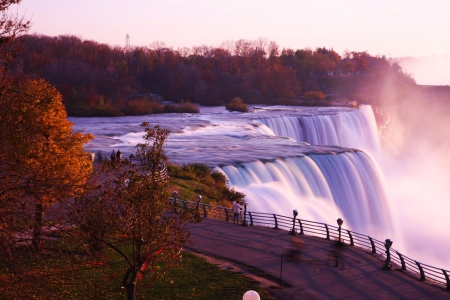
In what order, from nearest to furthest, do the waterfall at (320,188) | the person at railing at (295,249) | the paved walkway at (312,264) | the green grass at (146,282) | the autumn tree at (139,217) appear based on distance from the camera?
the autumn tree at (139,217) → the green grass at (146,282) → the paved walkway at (312,264) → the person at railing at (295,249) → the waterfall at (320,188)

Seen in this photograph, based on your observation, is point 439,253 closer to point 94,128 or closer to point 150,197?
point 150,197

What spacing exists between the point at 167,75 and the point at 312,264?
81.0 metres

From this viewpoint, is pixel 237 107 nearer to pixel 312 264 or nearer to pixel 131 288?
pixel 312 264

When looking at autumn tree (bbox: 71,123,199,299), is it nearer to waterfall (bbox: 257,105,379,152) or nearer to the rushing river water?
the rushing river water

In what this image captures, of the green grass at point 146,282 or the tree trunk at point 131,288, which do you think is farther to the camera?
the green grass at point 146,282

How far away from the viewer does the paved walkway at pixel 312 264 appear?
15.3 metres

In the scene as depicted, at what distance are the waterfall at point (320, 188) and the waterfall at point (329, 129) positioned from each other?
18299 millimetres

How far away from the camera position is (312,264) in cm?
1747

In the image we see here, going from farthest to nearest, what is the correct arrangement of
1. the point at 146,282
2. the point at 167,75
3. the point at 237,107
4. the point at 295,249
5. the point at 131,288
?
the point at 167,75 < the point at 237,107 < the point at 295,249 < the point at 146,282 < the point at 131,288

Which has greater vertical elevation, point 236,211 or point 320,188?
point 236,211

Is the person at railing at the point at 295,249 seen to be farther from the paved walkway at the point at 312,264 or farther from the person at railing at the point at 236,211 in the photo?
the person at railing at the point at 236,211

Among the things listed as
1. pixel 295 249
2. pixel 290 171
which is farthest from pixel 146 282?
pixel 290 171

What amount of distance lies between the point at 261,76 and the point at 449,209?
60511mm

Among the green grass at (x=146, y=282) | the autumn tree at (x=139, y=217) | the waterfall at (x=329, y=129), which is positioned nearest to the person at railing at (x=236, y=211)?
the green grass at (x=146, y=282)
